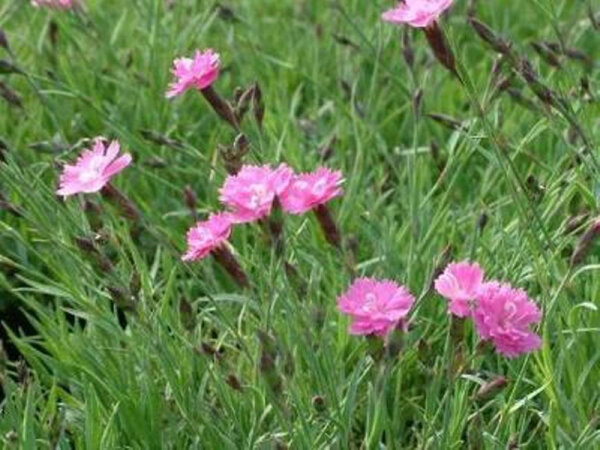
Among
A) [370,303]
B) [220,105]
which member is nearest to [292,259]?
[220,105]

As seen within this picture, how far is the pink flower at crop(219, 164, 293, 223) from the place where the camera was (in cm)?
150

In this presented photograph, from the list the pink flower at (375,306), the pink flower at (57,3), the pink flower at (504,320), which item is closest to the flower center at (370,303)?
the pink flower at (375,306)

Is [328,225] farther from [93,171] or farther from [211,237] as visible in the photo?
[93,171]

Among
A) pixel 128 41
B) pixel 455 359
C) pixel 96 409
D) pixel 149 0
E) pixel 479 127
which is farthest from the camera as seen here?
pixel 128 41

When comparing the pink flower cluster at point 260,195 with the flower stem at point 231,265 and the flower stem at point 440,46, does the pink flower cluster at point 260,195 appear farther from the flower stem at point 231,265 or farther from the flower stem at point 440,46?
the flower stem at point 440,46

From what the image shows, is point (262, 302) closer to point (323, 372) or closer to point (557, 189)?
point (323, 372)

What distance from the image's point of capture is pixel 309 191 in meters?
1.55

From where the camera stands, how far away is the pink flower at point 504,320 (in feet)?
4.80

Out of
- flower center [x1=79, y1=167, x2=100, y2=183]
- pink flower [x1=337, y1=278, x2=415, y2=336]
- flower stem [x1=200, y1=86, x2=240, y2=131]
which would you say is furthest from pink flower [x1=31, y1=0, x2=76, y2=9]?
pink flower [x1=337, y1=278, x2=415, y2=336]

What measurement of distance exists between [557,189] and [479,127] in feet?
1.11

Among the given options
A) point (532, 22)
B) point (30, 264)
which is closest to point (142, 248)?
point (30, 264)

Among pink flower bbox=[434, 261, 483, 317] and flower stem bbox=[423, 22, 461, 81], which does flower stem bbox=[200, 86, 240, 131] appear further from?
pink flower bbox=[434, 261, 483, 317]

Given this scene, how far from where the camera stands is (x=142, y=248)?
2465mm

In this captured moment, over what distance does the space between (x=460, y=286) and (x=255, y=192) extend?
245 millimetres
